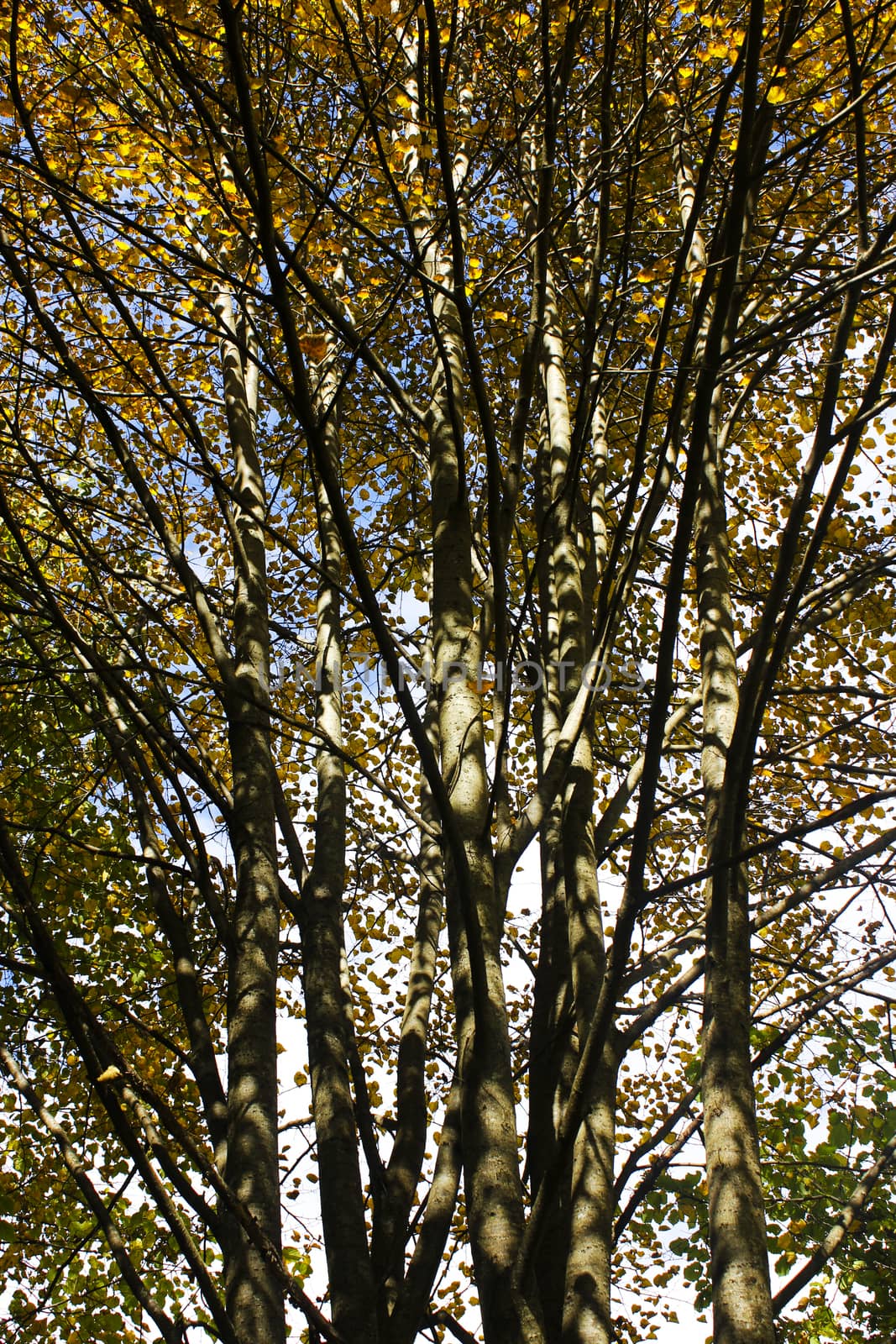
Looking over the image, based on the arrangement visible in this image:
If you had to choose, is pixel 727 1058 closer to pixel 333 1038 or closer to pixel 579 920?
pixel 579 920

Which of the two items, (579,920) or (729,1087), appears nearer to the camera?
(729,1087)

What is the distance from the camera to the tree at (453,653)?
2.51 meters

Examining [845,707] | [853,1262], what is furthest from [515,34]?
[853,1262]

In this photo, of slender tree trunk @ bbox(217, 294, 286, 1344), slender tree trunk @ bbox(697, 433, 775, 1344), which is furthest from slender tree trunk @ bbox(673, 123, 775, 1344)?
slender tree trunk @ bbox(217, 294, 286, 1344)

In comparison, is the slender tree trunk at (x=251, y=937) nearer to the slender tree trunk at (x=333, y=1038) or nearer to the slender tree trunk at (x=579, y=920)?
the slender tree trunk at (x=333, y=1038)

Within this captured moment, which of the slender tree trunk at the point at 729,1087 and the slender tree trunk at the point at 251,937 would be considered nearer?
the slender tree trunk at the point at 729,1087

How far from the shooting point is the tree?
251 centimetres

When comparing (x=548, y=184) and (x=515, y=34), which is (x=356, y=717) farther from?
(x=548, y=184)

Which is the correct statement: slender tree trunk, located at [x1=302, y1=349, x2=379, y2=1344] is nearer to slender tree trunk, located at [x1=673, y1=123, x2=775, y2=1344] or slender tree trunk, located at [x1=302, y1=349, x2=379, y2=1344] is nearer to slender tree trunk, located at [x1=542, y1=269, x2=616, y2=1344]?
slender tree trunk, located at [x1=542, y1=269, x2=616, y2=1344]

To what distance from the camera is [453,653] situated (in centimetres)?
326

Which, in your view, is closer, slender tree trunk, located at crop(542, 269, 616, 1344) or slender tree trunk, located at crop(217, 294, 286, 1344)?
slender tree trunk, located at crop(542, 269, 616, 1344)

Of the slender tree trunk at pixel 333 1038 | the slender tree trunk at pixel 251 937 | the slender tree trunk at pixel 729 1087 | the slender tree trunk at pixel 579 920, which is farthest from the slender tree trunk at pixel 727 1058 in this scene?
the slender tree trunk at pixel 251 937

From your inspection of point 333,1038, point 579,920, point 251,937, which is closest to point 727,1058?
point 579,920

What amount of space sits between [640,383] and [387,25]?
8.81 ft
